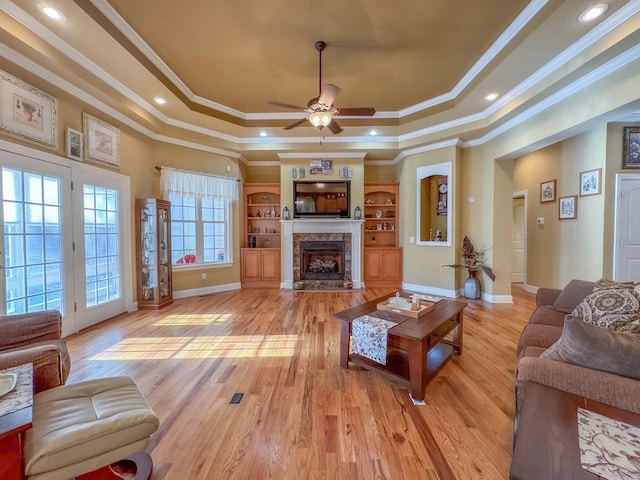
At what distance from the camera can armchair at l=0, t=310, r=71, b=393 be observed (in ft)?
4.58

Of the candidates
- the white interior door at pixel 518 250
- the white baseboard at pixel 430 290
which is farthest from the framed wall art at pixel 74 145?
the white interior door at pixel 518 250

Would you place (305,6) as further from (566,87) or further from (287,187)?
(287,187)

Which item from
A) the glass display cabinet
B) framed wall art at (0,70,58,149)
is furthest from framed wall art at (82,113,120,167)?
the glass display cabinet

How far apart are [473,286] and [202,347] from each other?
4.48 m

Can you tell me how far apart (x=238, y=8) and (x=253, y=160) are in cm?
404

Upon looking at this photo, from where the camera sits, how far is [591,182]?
410 centimetres

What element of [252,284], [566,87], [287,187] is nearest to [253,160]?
[287,187]

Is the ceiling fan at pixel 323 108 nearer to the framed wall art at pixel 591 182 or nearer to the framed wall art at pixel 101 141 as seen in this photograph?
the framed wall art at pixel 101 141

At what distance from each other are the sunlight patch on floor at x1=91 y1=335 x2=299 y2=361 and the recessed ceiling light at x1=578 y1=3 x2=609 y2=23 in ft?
13.0

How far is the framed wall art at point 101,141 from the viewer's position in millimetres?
3484

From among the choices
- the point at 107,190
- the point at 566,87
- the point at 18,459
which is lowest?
the point at 18,459

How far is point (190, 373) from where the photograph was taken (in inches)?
94.7

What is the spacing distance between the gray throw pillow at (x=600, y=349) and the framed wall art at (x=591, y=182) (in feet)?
13.0

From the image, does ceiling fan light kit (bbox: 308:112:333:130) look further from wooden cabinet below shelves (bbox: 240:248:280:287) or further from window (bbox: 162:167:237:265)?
wooden cabinet below shelves (bbox: 240:248:280:287)
